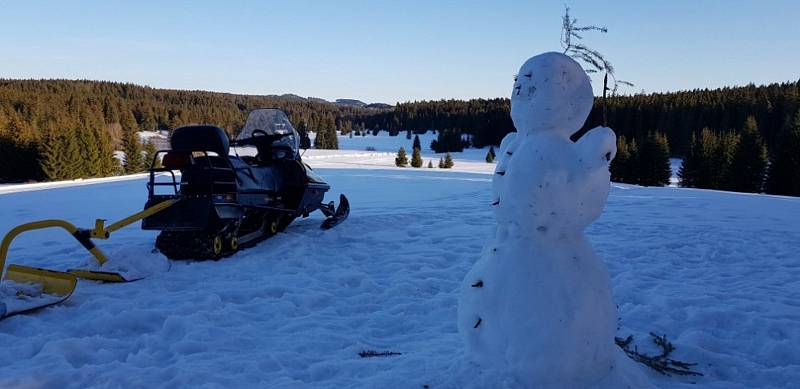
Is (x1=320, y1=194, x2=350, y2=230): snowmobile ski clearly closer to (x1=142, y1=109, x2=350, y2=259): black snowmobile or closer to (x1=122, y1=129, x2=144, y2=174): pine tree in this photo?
(x1=142, y1=109, x2=350, y2=259): black snowmobile

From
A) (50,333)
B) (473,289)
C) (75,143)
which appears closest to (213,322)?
(50,333)

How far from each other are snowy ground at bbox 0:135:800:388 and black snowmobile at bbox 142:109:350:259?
11.4 inches

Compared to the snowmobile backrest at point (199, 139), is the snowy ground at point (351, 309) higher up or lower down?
lower down

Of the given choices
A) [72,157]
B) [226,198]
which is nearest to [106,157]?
[72,157]

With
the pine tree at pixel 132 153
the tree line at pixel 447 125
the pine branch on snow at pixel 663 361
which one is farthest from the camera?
the pine tree at pixel 132 153

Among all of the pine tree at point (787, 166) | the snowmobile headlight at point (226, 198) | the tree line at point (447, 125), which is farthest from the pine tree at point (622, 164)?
the snowmobile headlight at point (226, 198)

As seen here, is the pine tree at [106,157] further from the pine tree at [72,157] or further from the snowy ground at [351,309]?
the snowy ground at [351,309]

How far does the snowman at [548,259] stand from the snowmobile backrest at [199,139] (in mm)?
4392

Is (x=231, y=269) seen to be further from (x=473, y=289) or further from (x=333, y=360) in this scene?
(x=473, y=289)

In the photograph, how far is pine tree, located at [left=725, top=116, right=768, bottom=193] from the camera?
3323 centimetres

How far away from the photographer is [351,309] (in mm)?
4312

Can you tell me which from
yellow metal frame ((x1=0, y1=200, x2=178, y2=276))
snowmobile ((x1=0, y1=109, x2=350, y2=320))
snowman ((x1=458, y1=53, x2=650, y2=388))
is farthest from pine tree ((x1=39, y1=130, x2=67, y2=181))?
snowman ((x1=458, y1=53, x2=650, y2=388))

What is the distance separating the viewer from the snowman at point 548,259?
2277 mm

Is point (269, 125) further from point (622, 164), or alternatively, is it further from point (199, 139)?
point (622, 164)
